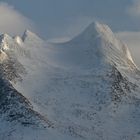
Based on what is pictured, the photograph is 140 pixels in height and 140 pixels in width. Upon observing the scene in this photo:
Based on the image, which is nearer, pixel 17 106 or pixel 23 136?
pixel 23 136

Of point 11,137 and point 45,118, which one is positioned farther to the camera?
point 45,118

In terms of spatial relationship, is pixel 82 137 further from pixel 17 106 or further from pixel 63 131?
pixel 17 106

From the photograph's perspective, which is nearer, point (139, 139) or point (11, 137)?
point (11, 137)

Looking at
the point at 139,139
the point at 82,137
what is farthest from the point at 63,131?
the point at 139,139

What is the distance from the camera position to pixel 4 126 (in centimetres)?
19112

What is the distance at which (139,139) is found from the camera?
197375 mm

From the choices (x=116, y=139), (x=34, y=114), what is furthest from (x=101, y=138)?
(x=34, y=114)

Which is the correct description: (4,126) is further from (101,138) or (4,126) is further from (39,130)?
(101,138)

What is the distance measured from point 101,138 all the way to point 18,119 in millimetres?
21994

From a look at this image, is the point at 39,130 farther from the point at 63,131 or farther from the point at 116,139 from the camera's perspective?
the point at 116,139

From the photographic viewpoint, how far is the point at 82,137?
7520 inches

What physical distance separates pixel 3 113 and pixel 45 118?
35.7ft

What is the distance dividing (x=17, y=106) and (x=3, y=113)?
4.05 m

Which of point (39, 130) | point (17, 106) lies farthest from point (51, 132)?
point (17, 106)
